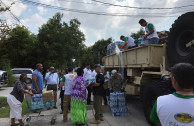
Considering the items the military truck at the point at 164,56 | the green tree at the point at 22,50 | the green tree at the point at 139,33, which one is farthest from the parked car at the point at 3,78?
the green tree at the point at 139,33

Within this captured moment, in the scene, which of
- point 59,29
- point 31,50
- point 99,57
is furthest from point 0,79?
point 99,57

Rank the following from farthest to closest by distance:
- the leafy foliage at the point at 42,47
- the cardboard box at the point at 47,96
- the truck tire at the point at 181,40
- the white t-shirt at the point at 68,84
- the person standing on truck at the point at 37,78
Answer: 1. the leafy foliage at the point at 42,47
2. the person standing on truck at the point at 37,78
3. the white t-shirt at the point at 68,84
4. the cardboard box at the point at 47,96
5. the truck tire at the point at 181,40

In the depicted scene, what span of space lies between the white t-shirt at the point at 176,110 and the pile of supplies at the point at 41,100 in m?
4.31

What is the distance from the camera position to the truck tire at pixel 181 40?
12.8 ft

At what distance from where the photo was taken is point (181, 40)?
171 inches

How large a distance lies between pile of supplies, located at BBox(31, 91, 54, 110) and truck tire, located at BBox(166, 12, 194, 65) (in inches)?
143

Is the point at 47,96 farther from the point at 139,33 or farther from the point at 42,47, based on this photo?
the point at 139,33

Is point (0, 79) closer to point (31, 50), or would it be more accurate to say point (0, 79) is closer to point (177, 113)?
point (31, 50)

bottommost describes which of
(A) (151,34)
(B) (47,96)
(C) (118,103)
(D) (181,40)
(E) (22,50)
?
(C) (118,103)

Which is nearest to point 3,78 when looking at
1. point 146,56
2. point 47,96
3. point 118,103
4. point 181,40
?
point 47,96

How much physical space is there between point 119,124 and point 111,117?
0.80 metres

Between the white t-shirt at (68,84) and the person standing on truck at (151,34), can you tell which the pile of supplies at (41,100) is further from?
the person standing on truck at (151,34)

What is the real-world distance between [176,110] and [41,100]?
4.52 meters

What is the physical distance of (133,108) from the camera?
7492mm
